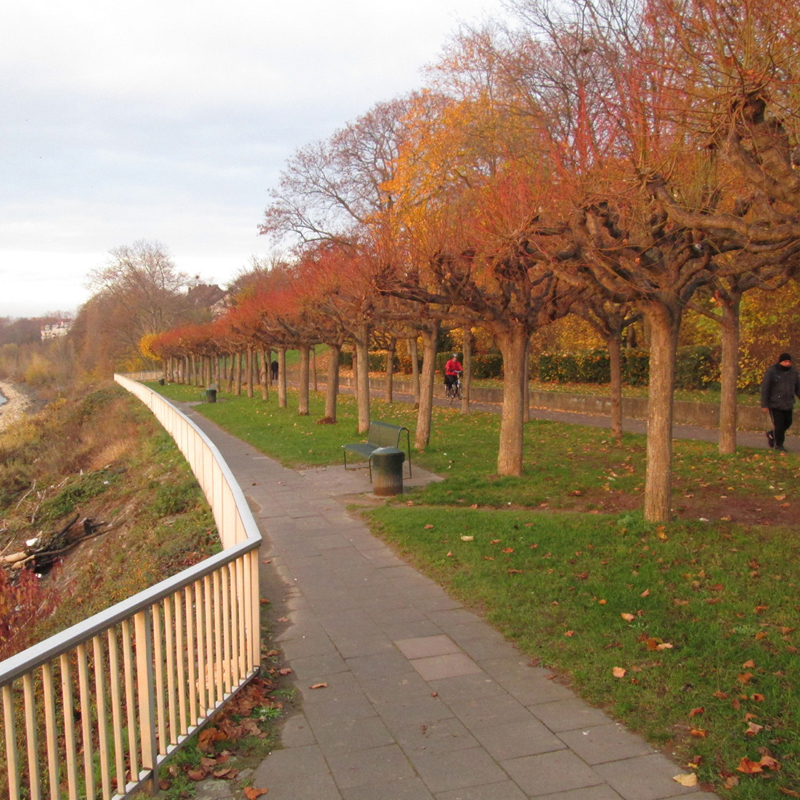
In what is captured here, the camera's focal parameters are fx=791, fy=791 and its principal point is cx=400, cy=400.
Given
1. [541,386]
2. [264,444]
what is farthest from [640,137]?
[541,386]

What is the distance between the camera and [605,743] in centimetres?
407

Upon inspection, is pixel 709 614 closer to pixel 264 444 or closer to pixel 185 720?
pixel 185 720

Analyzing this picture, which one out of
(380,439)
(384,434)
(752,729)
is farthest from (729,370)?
(752,729)

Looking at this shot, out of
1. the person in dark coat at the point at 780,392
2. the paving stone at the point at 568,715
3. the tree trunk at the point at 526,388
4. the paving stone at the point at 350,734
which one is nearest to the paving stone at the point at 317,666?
the paving stone at the point at 350,734

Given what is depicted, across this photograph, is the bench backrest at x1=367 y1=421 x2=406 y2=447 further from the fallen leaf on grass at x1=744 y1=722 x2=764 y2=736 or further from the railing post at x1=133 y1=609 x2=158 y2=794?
the railing post at x1=133 y1=609 x2=158 y2=794

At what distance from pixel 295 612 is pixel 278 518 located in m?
3.79

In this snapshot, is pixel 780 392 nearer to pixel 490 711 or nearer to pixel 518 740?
pixel 490 711

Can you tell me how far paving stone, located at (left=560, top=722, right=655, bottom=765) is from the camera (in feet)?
12.9

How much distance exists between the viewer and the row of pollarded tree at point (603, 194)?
5.97 meters

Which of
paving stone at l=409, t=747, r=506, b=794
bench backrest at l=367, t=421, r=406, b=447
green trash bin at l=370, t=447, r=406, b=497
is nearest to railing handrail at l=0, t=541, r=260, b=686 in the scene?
paving stone at l=409, t=747, r=506, b=794

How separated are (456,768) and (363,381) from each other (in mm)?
15242

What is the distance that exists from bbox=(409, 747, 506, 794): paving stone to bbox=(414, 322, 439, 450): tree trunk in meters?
11.3

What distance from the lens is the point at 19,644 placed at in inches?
329

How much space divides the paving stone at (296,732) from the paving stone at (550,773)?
1.07m
